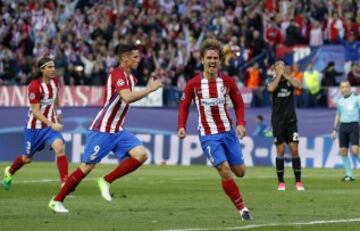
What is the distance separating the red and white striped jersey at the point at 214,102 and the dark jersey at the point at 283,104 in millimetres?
6881

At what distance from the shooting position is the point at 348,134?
26.4 m

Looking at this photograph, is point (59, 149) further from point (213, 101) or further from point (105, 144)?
point (213, 101)

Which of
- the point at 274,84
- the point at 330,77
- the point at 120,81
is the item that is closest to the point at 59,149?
the point at 120,81

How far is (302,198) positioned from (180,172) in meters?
10.5

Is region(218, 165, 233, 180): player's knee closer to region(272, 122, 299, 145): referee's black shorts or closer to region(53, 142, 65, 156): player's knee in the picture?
region(53, 142, 65, 156): player's knee

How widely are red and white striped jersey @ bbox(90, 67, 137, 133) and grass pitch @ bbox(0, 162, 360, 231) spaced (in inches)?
48.3

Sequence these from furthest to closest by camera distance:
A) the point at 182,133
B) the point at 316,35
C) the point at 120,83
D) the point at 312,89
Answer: the point at 316,35
the point at 312,89
the point at 120,83
the point at 182,133

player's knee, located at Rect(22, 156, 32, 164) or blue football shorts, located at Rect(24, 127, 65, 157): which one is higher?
blue football shorts, located at Rect(24, 127, 65, 157)

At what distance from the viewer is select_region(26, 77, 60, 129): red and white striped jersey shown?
20.5 meters

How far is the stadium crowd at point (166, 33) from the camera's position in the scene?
128ft

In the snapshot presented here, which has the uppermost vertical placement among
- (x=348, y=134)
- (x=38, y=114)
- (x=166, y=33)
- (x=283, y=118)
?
(x=166, y=33)

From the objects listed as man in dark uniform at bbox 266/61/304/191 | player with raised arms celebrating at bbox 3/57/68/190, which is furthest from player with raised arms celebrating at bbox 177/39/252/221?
man in dark uniform at bbox 266/61/304/191

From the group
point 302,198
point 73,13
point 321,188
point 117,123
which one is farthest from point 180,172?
point 73,13

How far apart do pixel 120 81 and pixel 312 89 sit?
20.1 meters
